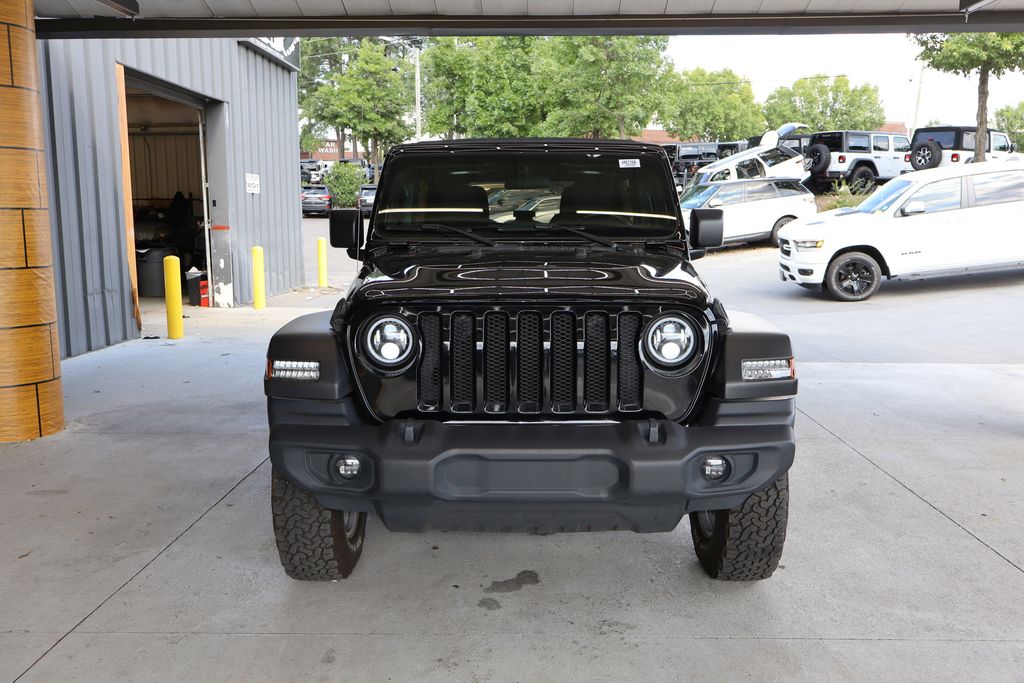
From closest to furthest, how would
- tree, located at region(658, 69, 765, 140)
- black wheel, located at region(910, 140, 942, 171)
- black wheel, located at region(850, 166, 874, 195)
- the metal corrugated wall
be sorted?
the metal corrugated wall
black wheel, located at region(910, 140, 942, 171)
black wheel, located at region(850, 166, 874, 195)
tree, located at region(658, 69, 765, 140)

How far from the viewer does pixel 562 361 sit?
3328 mm

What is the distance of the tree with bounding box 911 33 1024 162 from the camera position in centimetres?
2378

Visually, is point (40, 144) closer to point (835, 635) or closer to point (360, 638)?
point (360, 638)

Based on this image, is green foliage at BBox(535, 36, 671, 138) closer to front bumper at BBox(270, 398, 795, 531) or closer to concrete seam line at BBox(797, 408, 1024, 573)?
concrete seam line at BBox(797, 408, 1024, 573)

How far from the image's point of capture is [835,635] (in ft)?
11.1

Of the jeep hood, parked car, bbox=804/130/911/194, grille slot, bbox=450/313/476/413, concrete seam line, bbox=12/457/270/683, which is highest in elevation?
parked car, bbox=804/130/911/194

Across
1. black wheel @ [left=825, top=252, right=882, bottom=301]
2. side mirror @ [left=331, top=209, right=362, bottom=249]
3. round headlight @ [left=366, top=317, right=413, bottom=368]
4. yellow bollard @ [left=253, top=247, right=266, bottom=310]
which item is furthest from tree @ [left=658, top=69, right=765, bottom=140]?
round headlight @ [left=366, top=317, right=413, bottom=368]

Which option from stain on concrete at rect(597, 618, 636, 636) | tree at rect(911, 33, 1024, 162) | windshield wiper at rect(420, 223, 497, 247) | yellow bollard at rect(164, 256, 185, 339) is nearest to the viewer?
stain on concrete at rect(597, 618, 636, 636)

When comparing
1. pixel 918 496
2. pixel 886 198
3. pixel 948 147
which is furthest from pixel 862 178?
pixel 918 496

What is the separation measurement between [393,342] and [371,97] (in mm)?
48904

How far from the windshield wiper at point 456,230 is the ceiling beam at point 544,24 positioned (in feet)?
12.3

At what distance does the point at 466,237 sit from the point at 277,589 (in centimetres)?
179

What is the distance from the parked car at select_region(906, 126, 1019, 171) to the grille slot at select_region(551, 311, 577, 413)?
23.6m

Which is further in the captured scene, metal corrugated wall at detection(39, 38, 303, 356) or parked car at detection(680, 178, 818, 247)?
parked car at detection(680, 178, 818, 247)
